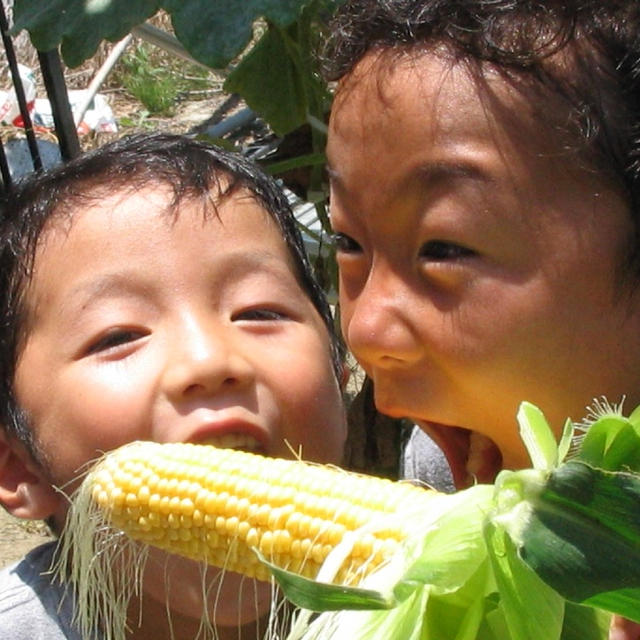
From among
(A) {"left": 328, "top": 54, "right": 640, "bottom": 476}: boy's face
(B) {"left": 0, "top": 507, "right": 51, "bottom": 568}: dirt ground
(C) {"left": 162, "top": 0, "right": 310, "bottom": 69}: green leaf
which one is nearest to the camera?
(A) {"left": 328, "top": 54, "right": 640, "bottom": 476}: boy's face

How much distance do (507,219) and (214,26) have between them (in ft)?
4.80

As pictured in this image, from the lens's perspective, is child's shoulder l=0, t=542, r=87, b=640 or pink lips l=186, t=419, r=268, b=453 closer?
pink lips l=186, t=419, r=268, b=453

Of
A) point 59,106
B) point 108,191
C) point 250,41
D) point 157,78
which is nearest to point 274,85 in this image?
point 250,41

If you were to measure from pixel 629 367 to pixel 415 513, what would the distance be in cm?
33

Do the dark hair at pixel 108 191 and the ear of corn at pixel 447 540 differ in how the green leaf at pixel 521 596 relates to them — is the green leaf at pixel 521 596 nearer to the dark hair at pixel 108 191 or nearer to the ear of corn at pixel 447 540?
the ear of corn at pixel 447 540

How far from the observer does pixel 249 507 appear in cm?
128

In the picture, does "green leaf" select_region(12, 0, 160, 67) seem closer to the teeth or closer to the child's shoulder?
the child's shoulder

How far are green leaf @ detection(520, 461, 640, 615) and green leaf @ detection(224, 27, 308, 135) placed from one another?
88.3 inches

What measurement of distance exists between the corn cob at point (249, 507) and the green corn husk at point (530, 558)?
7cm

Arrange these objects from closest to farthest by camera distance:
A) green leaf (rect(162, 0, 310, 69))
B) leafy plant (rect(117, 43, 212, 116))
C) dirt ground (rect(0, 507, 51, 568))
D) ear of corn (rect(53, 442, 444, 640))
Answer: ear of corn (rect(53, 442, 444, 640)), green leaf (rect(162, 0, 310, 69)), dirt ground (rect(0, 507, 51, 568)), leafy plant (rect(117, 43, 212, 116))

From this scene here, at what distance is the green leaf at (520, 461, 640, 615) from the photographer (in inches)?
35.5

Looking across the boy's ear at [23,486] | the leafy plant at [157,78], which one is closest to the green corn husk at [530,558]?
the boy's ear at [23,486]

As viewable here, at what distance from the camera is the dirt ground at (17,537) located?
11.7ft

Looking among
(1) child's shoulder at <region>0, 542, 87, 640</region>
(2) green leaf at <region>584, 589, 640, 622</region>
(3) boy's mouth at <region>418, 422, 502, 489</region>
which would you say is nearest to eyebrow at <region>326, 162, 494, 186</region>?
(3) boy's mouth at <region>418, 422, 502, 489</region>
